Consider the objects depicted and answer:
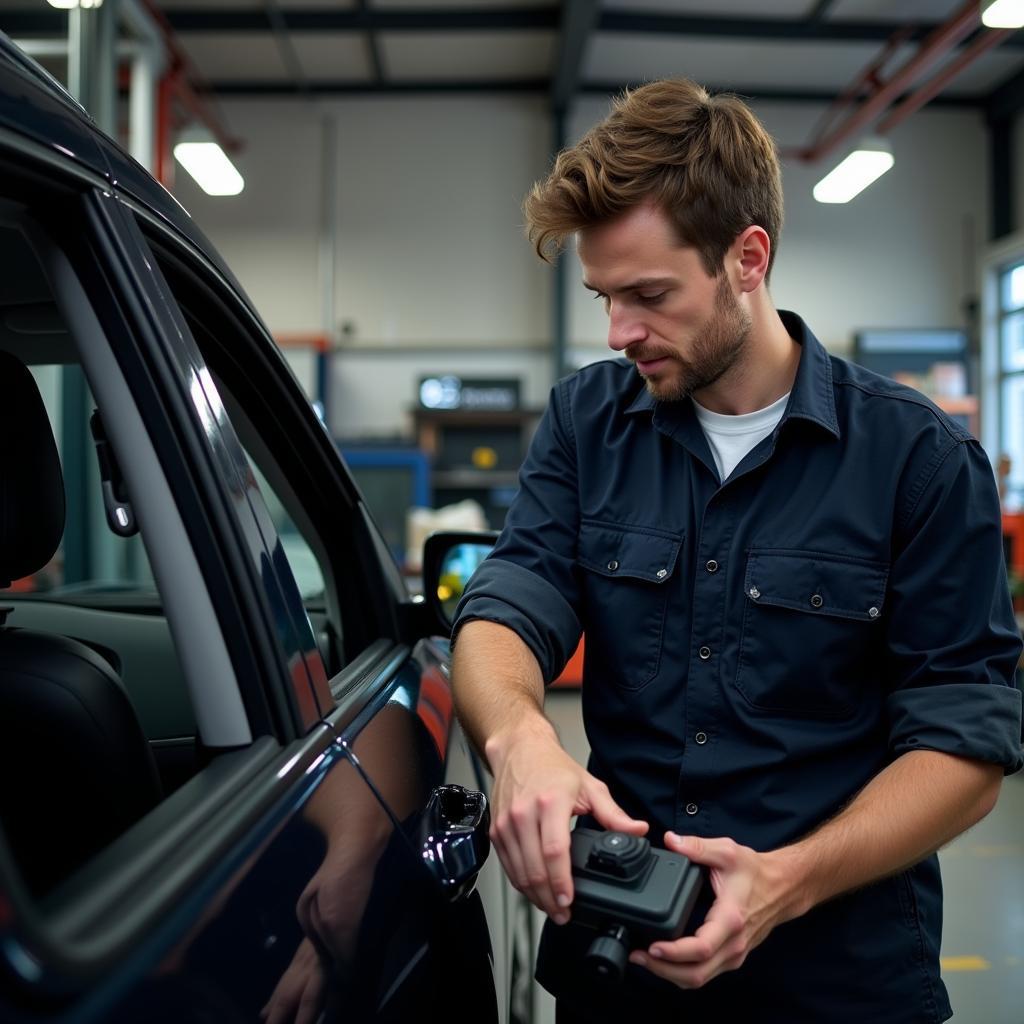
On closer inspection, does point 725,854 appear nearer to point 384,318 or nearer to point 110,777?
point 110,777

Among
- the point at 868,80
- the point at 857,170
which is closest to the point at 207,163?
the point at 857,170

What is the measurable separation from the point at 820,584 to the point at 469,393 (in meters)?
8.38

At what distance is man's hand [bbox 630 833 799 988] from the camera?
783mm

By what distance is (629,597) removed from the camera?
1219 mm

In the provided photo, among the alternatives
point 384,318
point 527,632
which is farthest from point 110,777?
point 384,318

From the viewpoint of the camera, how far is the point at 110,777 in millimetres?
837

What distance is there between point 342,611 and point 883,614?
31.1 inches

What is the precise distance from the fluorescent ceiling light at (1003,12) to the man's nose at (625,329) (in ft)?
18.3

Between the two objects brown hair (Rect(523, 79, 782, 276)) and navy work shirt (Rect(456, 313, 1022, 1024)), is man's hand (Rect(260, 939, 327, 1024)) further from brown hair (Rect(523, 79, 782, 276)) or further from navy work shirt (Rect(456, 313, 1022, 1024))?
brown hair (Rect(523, 79, 782, 276))

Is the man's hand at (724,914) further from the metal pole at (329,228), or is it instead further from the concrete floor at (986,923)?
the metal pole at (329,228)

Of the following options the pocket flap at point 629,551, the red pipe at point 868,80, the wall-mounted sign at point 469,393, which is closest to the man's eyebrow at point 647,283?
the pocket flap at point 629,551

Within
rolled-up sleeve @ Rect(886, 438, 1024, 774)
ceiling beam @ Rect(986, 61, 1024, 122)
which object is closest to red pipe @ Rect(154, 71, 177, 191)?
rolled-up sleeve @ Rect(886, 438, 1024, 774)

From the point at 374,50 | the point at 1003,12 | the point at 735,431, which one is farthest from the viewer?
the point at 374,50

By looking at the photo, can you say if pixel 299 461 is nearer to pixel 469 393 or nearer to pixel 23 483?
pixel 23 483
